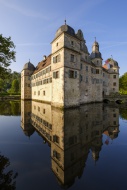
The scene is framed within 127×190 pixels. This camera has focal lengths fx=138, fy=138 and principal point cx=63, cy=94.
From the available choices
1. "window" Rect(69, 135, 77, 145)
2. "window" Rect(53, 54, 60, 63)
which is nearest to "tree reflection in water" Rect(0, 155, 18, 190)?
"window" Rect(69, 135, 77, 145)

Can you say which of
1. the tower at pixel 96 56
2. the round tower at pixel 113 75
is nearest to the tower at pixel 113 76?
the round tower at pixel 113 75

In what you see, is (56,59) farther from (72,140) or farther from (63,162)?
(63,162)

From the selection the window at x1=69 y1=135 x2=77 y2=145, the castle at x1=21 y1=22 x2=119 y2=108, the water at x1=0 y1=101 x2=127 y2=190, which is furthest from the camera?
the castle at x1=21 y1=22 x2=119 y2=108

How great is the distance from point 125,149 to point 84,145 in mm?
2104

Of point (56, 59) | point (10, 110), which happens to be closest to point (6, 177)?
point (10, 110)

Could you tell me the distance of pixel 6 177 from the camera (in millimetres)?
4492

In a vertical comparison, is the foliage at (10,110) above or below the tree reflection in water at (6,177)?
above

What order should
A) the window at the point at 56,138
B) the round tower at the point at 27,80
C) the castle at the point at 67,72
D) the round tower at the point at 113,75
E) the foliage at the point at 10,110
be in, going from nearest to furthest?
the window at the point at 56,138 < the foliage at the point at 10,110 < the castle at the point at 67,72 < the round tower at the point at 27,80 < the round tower at the point at 113,75

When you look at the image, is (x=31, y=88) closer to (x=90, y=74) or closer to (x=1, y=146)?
(x=90, y=74)

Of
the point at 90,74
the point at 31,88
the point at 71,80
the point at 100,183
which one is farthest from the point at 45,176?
the point at 31,88

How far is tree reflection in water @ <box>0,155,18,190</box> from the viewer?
405 cm

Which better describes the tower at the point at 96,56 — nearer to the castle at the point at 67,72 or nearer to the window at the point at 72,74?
the castle at the point at 67,72

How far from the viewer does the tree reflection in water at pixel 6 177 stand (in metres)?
4.05

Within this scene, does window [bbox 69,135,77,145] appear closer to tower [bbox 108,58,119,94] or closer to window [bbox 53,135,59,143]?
window [bbox 53,135,59,143]
